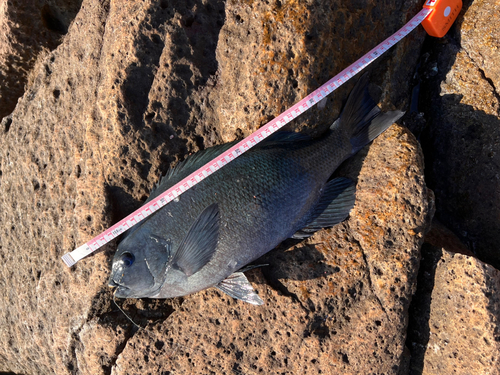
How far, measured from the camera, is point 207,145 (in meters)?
2.53

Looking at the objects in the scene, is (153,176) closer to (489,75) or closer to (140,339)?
(140,339)

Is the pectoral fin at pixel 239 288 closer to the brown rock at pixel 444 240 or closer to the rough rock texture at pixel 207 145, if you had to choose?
the rough rock texture at pixel 207 145

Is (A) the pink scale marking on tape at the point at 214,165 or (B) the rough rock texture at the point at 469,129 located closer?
(A) the pink scale marking on tape at the point at 214,165

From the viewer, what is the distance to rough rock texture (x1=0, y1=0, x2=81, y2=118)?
315cm

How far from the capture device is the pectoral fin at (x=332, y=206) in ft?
7.80

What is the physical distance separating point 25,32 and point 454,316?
4729 millimetres

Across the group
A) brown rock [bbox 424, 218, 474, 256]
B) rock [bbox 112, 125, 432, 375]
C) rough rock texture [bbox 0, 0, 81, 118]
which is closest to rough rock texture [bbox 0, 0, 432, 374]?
rock [bbox 112, 125, 432, 375]

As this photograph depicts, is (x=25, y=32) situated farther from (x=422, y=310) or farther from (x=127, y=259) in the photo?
(x=422, y=310)

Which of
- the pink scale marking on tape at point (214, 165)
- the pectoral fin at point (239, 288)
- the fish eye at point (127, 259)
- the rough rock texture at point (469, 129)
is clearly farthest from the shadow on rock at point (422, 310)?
the fish eye at point (127, 259)

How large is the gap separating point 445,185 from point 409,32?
1438 millimetres

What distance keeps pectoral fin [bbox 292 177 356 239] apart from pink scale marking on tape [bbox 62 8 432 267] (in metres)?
0.64

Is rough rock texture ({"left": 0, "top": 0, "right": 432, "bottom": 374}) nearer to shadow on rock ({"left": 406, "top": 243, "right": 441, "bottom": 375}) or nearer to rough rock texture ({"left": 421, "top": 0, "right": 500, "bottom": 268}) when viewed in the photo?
shadow on rock ({"left": 406, "top": 243, "right": 441, "bottom": 375})

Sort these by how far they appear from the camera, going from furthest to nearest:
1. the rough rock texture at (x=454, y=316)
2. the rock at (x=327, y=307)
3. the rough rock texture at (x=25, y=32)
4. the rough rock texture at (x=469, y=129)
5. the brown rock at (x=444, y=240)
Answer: the rough rock texture at (x=25, y=32)
the rough rock texture at (x=469, y=129)
the brown rock at (x=444, y=240)
the rock at (x=327, y=307)
the rough rock texture at (x=454, y=316)

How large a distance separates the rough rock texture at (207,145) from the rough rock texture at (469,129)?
563 millimetres
